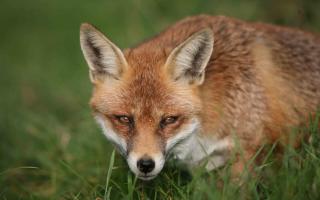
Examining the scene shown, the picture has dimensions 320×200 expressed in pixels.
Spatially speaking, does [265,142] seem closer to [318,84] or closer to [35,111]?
[318,84]

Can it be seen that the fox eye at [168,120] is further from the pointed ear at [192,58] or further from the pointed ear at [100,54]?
the pointed ear at [100,54]

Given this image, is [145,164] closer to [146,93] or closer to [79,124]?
[146,93]

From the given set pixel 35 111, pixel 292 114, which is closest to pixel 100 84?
pixel 292 114

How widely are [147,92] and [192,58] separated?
549 mm

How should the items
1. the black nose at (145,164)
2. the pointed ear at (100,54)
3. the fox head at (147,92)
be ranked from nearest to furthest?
1. the black nose at (145,164)
2. the fox head at (147,92)
3. the pointed ear at (100,54)

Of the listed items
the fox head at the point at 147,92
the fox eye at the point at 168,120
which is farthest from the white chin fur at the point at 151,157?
the fox eye at the point at 168,120

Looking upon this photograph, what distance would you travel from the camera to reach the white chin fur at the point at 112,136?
17.3 feet

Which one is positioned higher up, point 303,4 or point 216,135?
point 303,4

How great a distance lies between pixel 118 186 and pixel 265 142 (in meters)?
1.50

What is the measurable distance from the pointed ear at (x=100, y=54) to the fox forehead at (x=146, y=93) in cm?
9

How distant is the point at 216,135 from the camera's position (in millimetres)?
5605

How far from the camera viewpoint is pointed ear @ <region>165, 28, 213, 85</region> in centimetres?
527

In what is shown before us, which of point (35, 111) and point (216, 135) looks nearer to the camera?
point (216, 135)

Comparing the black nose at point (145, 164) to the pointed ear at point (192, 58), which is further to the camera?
the pointed ear at point (192, 58)
